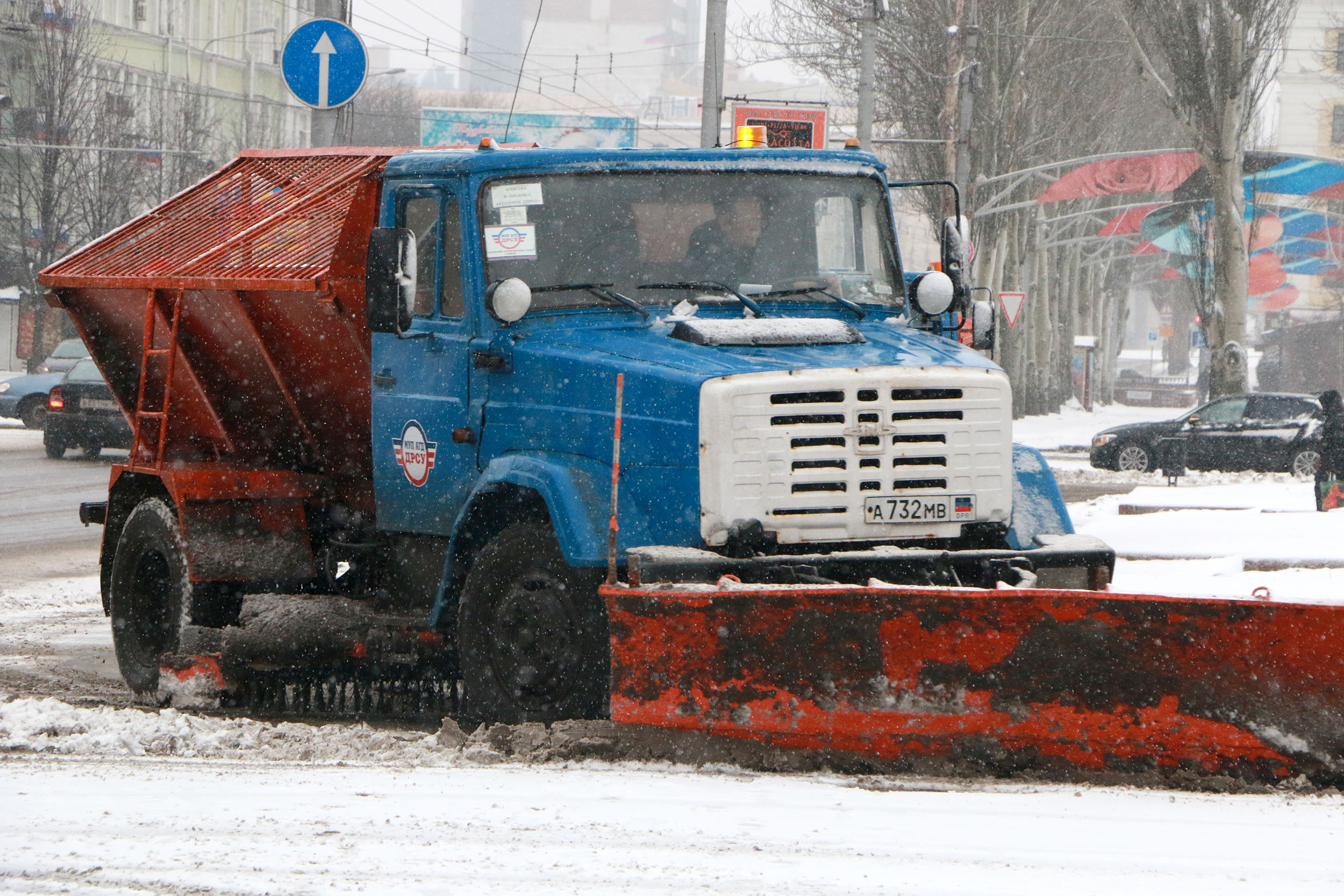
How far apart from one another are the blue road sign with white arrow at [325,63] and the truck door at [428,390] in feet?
15.1

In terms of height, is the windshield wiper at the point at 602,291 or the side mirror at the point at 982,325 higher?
the windshield wiper at the point at 602,291

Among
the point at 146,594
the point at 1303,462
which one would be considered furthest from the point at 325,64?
the point at 1303,462

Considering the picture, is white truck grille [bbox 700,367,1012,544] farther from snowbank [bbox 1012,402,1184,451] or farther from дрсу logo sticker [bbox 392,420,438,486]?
snowbank [bbox 1012,402,1184,451]

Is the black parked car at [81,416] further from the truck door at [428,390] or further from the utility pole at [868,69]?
the truck door at [428,390]

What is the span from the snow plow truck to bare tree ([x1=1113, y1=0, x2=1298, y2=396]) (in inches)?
880

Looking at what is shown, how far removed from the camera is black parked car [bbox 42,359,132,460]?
71.3ft

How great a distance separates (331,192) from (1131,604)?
4460mm

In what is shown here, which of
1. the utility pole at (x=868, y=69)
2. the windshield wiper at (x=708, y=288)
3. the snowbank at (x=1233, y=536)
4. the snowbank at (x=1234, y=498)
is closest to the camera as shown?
the windshield wiper at (x=708, y=288)

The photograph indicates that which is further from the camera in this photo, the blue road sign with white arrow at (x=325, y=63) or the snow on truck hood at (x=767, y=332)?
the blue road sign with white arrow at (x=325, y=63)

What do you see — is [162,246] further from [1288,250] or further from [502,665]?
[1288,250]

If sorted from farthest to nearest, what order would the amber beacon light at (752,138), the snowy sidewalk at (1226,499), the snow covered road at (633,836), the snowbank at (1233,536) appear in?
the snowy sidewalk at (1226,499) < the snowbank at (1233,536) < the amber beacon light at (752,138) < the snow covered road at (633,836)

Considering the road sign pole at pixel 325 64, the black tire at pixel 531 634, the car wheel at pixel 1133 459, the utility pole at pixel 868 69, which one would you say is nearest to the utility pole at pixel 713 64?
the utility pole at pixel 868 69

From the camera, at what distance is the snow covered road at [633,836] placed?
4.21 m

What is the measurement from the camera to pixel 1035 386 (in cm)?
4747
